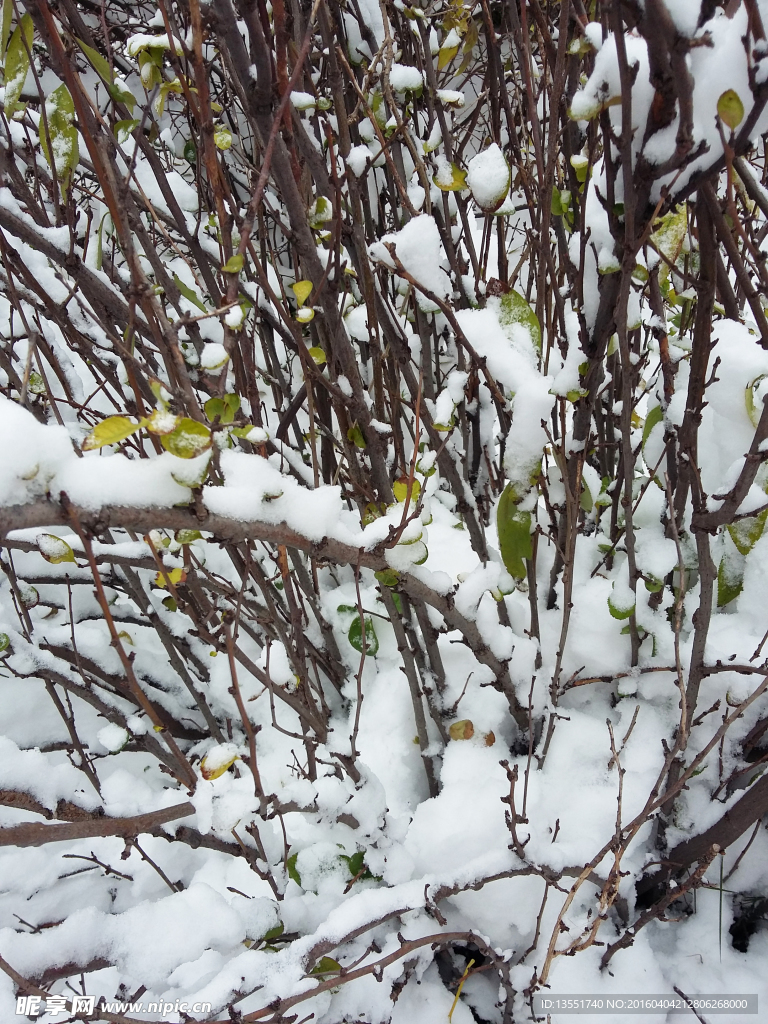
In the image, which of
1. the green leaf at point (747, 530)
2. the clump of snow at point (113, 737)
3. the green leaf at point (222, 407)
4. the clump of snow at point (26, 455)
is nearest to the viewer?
the clump of snow at point (26, 455)

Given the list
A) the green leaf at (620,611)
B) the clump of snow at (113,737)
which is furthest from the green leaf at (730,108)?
the clump of snow at (113,737)

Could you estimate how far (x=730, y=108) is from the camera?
0.46 m

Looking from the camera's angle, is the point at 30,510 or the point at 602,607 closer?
the point at 30,510

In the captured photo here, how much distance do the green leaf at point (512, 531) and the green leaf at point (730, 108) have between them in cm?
51

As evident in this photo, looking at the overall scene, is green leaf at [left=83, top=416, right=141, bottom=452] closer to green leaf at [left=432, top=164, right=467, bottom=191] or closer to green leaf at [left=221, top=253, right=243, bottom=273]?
green leaf at [left=221, top=253, right=243, bottom=273]

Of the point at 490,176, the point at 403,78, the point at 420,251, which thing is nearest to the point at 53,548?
the point at 420,251

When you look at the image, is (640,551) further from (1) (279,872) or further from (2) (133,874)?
(2) (133,874)

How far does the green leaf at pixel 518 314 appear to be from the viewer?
83cm

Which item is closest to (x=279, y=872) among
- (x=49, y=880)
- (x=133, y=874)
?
(x=133, y=874)

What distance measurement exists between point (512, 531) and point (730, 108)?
60 cm

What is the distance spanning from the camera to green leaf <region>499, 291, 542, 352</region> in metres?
0.83

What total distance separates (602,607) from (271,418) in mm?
1142

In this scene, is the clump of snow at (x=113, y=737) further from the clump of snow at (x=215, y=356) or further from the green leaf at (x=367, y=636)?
the clump of snow at (x=215, y=356)

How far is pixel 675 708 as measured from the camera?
1.04 meters
